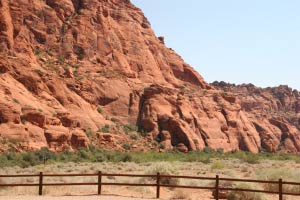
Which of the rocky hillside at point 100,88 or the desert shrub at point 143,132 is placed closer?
the rocky hillside at point 100,88

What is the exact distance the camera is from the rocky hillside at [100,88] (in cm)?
5556

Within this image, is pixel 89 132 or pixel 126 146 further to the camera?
pixel 126 146

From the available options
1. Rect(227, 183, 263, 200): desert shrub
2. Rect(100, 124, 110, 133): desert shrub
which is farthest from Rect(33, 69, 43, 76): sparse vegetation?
Rect(227, 183, 263, 200): desert shrub

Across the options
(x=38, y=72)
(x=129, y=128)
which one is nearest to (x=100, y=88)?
(x=129, y=128)

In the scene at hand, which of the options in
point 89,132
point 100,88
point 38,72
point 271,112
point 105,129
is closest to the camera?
point 89,132

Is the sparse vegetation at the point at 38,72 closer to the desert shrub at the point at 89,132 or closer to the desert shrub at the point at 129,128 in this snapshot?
the desert shrub at the point at 89,132

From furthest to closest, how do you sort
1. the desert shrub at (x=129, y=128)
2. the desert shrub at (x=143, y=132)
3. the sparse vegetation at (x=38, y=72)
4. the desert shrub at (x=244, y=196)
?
the desert shrub at (x=143, y=132) → the desert shrub at (x=129, y=128) → the sparse vegetation at (x=38, y=72) → the desert shrub at (x=244, y=196)

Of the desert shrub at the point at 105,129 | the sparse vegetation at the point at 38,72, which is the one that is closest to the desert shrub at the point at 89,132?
the desert shrub at the point at 105,129

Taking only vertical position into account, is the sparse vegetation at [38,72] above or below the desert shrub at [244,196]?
above

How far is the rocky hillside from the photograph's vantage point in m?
55.6

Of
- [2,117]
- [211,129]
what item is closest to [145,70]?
[211,129]

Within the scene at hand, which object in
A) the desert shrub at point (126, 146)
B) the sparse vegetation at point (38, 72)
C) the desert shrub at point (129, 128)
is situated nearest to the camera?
the sparse vegetation at point (38, 72)

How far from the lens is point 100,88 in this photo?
7412 centimetres

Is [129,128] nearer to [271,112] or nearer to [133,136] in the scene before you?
[133,136]
